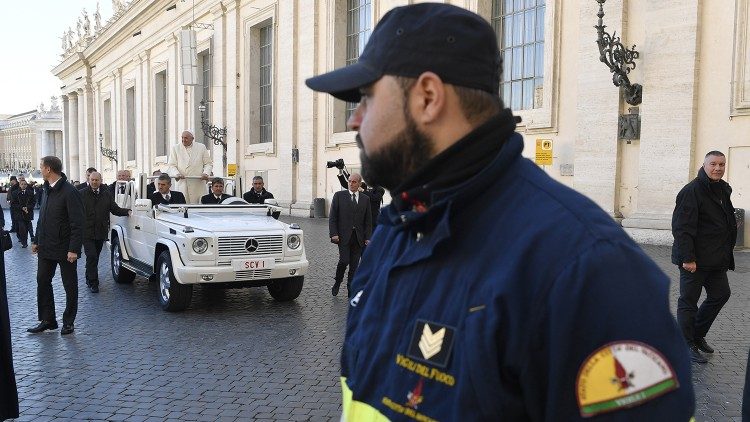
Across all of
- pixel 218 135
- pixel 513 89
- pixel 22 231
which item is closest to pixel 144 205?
pixel 22 231

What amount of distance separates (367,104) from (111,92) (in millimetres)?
58868

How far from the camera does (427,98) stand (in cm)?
134

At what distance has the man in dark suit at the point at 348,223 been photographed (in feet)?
30.9

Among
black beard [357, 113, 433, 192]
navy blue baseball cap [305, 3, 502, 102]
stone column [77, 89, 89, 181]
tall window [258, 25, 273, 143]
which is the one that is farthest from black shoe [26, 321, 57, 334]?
stone column [77, 89, 89, 181]

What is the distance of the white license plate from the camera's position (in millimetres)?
8352

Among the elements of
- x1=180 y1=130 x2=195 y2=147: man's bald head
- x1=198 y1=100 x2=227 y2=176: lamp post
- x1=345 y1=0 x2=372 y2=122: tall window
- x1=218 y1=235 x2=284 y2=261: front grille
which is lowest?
x1=218 y1=235 x2=284 y2=261: front grille

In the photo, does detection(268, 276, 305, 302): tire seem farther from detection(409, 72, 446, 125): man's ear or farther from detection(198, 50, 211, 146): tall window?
detection(198, 50, 211, 146): tall window

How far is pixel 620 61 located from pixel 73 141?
6232 cm

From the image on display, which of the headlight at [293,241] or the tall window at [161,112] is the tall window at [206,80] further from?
the headlight at [293,241]

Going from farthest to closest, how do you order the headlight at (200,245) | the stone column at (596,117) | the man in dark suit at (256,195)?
the stone column at (596,117) → the man in dark suit at (256,195) → the headlight at (200,245)

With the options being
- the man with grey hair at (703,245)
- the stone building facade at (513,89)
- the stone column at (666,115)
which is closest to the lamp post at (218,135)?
the stone building facade at (513,89)

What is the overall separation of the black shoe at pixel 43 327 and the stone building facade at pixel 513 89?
11710mm

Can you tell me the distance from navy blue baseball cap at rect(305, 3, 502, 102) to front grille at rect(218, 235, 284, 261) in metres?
7.23

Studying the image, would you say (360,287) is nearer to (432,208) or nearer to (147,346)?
(432,208)
